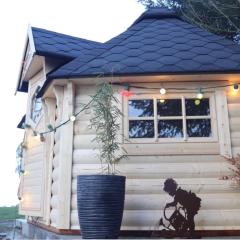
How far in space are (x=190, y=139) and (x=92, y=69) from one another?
197 centimetres

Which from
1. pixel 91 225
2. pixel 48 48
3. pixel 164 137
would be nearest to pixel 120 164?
pixel 164 137

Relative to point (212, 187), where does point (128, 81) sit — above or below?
above

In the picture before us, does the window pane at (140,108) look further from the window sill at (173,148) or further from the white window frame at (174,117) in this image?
the window sill at (173,148)

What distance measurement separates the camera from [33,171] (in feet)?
27.4

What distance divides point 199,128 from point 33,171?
3.91m

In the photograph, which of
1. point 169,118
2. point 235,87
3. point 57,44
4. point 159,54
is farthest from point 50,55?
point 235,87

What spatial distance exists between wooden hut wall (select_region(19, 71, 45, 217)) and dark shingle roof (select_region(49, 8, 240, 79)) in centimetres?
212

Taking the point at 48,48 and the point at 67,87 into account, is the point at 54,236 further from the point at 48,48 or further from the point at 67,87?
the point at 48,48

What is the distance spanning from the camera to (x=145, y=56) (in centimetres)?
671

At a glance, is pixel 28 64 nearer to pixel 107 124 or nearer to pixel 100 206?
pixel 107 124

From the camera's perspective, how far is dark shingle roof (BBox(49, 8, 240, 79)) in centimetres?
625

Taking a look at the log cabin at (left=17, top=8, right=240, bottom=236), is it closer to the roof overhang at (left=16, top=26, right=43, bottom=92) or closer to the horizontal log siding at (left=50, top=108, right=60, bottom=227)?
the horizontal log siding at (left=50, top=108, right=60, bottom=227)

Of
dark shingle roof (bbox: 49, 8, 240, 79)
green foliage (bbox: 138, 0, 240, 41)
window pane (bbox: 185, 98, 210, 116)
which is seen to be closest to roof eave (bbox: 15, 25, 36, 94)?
dark shingle roof (bbox: 49, 8, 240, 79)

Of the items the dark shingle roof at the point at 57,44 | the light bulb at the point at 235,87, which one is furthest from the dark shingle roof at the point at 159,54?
the dark shingle roof at the point at 57,44
